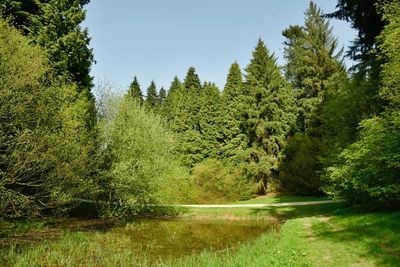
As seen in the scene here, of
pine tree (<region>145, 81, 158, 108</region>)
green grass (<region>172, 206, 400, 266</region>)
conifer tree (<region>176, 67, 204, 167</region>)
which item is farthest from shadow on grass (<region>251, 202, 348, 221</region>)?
pine tree (<region>145, 81, 158, 108</region>)

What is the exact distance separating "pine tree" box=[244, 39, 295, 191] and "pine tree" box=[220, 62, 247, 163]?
1.72 meters

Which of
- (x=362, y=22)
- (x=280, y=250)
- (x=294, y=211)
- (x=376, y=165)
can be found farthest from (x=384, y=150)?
(x=294, y=211)

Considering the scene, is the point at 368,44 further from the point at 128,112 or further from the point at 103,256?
the point at 103,256

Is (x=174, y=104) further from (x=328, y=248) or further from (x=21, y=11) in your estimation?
(x=328, y=248)

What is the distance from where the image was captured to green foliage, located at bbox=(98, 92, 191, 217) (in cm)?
2155

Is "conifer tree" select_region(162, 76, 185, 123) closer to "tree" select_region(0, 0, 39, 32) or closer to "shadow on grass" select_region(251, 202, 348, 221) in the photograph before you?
"shadow on grass" select_region(251, 202, 348, 221)

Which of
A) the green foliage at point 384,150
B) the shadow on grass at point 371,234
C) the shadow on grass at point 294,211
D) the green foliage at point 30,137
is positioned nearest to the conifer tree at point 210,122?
the shadow on grass at point 294,211

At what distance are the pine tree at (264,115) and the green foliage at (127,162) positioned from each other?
15.9 metres

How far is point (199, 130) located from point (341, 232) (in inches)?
1524

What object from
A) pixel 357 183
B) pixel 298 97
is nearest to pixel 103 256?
pixel 357 183

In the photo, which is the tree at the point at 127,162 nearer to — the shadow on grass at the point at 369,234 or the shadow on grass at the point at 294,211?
the shadow on grass at the point at 294,211

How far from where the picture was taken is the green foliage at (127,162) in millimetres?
21547

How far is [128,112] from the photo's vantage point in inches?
926

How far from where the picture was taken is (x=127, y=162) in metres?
21.5
